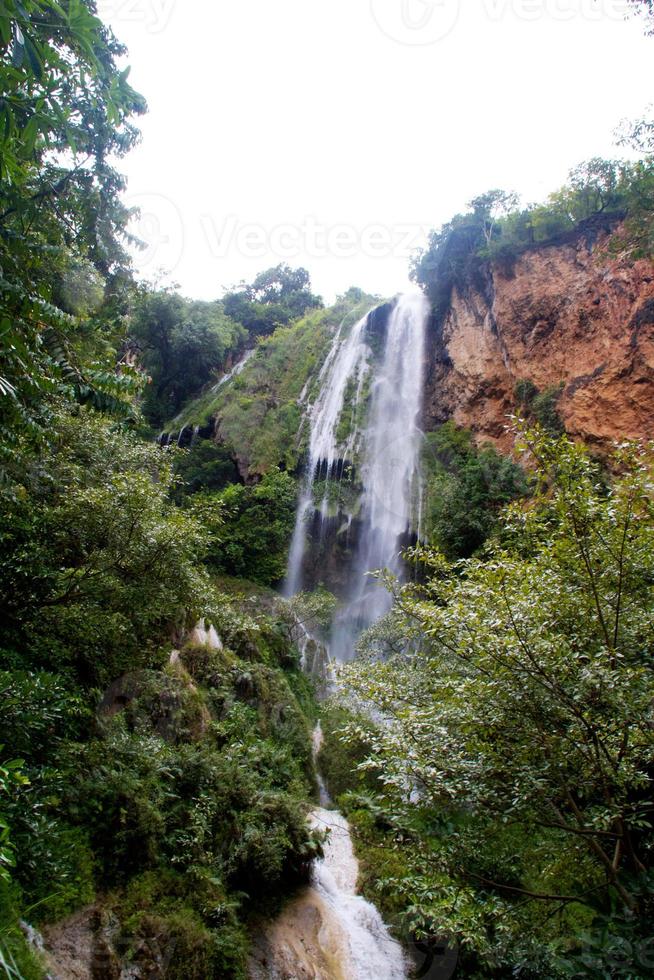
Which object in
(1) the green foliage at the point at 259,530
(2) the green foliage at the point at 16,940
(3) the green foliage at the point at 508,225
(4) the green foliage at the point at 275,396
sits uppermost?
(3) the green foliage at the point at 508,225

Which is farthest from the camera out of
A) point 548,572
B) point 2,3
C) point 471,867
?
point 471,867

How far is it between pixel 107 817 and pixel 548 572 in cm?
526

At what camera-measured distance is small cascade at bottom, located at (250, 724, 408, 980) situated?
5836 mm

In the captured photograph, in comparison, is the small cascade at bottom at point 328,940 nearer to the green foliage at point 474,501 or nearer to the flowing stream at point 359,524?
the flowing stream at point 359,524

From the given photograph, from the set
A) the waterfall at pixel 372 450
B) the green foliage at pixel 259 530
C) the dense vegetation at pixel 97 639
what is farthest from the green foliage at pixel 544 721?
the green foliage at pixel 259 530

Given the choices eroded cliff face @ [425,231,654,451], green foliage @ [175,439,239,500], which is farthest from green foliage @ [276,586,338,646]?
eroded cliff face @ [425,231,654,451]

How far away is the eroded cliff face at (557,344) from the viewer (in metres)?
15.0

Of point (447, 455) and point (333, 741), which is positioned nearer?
point (333, 741)

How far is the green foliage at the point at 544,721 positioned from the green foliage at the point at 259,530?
14495 millimetres

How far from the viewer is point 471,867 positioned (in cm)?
A: 511

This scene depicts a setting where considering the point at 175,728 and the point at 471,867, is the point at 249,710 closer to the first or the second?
the point at 175,728

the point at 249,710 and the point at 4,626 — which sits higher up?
the point at 4,626

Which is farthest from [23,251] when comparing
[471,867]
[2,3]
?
[471,867]

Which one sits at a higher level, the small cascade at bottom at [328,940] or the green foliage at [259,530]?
the green foliage at [259,530]
